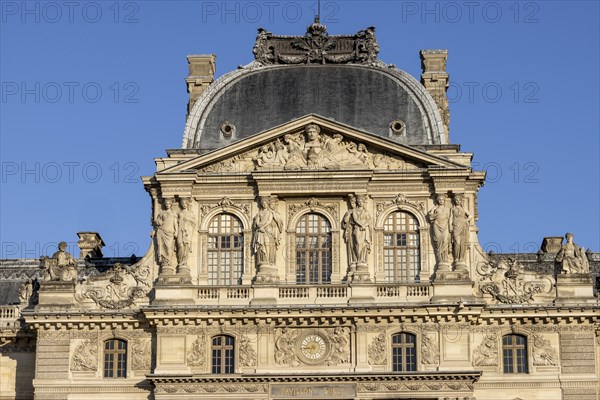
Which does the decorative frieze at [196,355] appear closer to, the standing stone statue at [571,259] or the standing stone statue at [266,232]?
the standing stone statue at [266,232]

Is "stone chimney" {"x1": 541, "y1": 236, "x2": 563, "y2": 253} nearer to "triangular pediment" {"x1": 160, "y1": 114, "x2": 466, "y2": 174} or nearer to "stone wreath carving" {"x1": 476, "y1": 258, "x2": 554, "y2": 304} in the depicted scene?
"stone wreath carving" {"x1": 476, "y1": 258, "x2": 554, "y2": 304}

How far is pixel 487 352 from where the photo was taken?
64.9 m

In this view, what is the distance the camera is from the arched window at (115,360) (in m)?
65.9

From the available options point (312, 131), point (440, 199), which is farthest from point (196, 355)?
point (440, 199)

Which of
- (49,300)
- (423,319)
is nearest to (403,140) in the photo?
(423,319)

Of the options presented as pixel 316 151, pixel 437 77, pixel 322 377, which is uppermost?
pixel 437 77

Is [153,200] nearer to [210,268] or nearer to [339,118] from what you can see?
[210,268]

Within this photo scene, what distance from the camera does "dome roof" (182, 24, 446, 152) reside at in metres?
68.9

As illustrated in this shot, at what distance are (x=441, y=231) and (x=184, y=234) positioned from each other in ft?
35.3

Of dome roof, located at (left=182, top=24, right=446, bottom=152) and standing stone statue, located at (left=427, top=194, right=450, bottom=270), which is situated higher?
dome roof, located at (left=182, top=24, right=446, bottom=152)

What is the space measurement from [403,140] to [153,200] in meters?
11.1

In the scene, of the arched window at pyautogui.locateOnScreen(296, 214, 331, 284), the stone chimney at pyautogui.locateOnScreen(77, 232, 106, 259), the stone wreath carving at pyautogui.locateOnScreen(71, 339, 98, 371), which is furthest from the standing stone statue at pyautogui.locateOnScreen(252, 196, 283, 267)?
the stone chimney at pyautogui.locateOnScreen(77, 232, 106, 259)

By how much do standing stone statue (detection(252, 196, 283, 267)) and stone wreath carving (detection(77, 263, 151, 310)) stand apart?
4.89m

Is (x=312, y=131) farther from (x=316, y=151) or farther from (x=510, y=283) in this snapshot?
(x=510, y=283)
